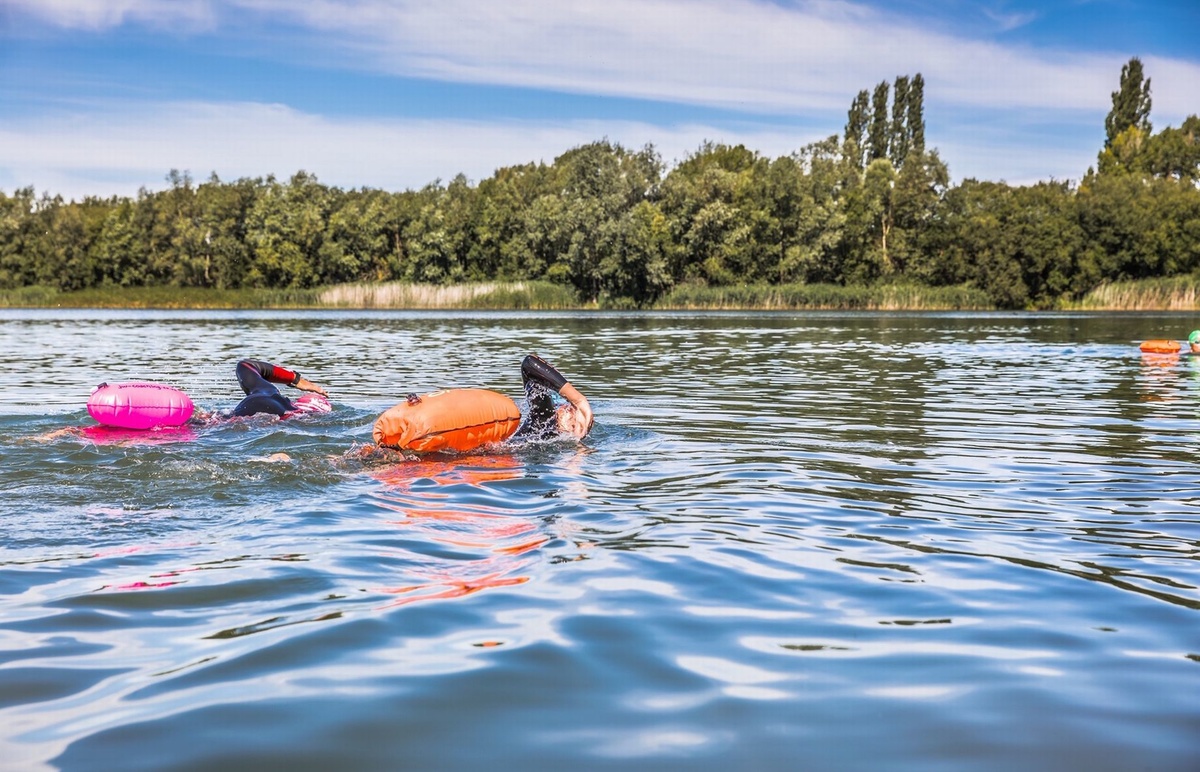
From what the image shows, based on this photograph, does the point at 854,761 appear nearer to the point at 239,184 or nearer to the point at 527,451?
the point at 527,451

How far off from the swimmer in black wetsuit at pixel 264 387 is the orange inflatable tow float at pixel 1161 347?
17729 mm

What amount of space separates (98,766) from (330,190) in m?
102

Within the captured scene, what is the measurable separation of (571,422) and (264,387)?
11.6 ft

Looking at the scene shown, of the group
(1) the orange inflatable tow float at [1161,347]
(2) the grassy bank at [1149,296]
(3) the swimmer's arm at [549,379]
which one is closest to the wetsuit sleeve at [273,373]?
(3) the swimmer's arm at [549,379]

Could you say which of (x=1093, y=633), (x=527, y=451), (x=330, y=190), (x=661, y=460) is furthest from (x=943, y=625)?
(x=330, y=190)

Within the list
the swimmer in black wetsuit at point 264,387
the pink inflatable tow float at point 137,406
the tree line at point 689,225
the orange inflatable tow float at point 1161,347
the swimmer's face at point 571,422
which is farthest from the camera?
the tree line at point 689,225

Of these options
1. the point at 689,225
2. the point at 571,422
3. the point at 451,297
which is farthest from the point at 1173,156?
the point at 571,422

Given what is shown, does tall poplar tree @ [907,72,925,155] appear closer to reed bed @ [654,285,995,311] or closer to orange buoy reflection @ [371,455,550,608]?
reed bed @ [654,285,995,311]

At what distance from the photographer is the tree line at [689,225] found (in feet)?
254

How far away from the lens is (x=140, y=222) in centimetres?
10281

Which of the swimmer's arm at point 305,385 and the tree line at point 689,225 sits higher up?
the tree line at point 689,225

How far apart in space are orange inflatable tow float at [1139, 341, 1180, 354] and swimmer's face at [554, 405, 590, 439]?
16778 millimetres

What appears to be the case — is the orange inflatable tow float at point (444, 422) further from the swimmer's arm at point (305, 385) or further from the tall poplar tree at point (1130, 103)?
the tall poplar tree at point (1130, 103)

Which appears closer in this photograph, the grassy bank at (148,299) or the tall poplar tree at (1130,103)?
the grassy bank at (148,299)
